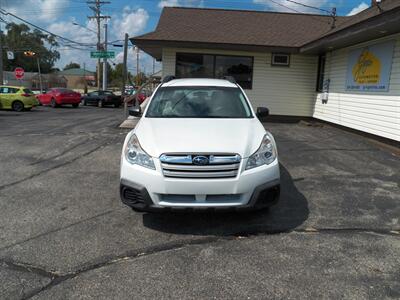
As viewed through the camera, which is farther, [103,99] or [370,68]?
[103,99]

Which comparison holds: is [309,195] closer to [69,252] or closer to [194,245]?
[194,245]

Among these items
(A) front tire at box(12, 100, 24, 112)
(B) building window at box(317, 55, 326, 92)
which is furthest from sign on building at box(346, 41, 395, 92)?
(A) front tire at box(12, 100, 24, 112)

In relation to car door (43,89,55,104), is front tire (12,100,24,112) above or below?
below

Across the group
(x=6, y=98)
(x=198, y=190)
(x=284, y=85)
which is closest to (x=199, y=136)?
(x=198, y=190)

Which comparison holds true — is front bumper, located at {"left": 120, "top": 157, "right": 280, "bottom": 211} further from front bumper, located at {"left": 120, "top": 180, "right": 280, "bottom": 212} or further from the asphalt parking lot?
the asphalt parking lot

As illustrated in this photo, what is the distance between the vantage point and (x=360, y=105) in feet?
38.3

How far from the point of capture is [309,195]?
5859mm

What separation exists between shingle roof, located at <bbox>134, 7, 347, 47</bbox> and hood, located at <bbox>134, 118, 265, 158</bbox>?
31.8ft

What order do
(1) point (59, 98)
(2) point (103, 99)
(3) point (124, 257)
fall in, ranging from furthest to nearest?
(2) point (103, 99), (1) point (59, 98), (3) point (124, 257)

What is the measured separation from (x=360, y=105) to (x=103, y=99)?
940 inches

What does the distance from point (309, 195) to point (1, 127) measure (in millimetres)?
12233

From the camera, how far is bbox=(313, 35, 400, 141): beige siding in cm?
988

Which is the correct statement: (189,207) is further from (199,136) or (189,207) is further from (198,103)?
(198,103)

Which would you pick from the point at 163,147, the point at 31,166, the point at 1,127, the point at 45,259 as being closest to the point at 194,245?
the point at 163,147
